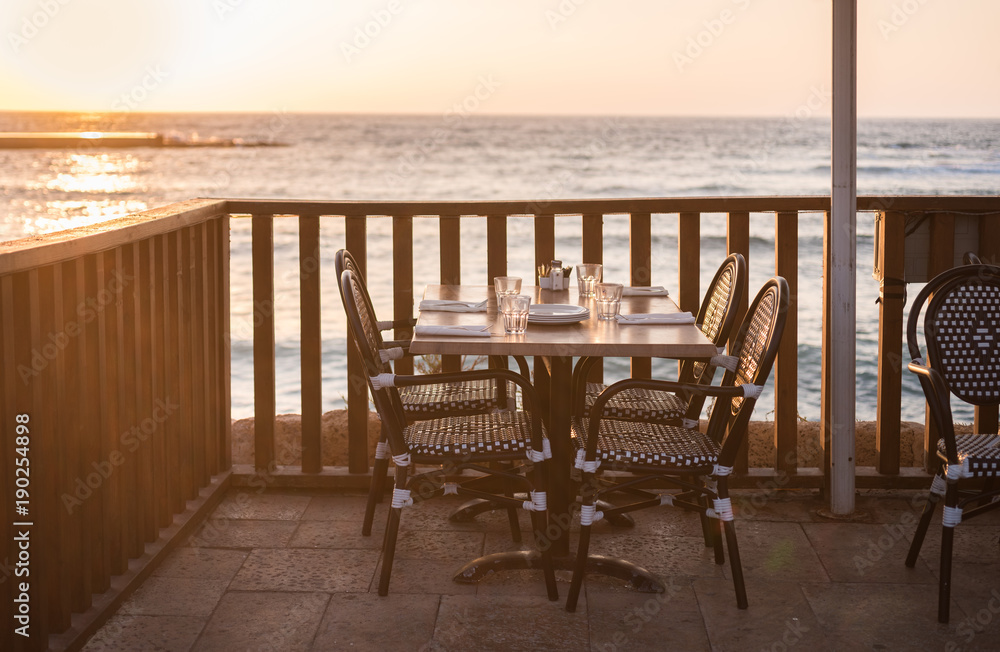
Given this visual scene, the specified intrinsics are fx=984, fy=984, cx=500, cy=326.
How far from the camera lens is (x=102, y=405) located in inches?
102

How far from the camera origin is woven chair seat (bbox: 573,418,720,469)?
2678mm

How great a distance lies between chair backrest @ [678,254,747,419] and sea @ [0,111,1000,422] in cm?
483

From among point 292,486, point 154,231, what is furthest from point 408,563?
point 154,231

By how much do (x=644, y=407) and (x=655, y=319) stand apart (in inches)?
18.6

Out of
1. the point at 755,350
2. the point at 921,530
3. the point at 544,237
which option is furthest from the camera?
the point at 544,237

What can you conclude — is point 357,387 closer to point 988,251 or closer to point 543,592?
point 543,592

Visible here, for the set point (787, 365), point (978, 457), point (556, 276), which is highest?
point (556, 276)

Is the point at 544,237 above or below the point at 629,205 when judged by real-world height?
below

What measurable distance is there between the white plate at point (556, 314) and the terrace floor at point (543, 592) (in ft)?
2.57

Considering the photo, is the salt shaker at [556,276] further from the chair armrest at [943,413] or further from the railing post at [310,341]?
the chair armrest at [943,413]

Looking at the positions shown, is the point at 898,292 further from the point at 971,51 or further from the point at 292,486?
the point at 292,486

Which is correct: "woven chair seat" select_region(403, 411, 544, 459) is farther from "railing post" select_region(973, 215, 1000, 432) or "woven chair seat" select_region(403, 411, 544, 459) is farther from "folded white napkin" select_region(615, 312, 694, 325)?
"railing post" select_region(973, 215, 1000, 432)

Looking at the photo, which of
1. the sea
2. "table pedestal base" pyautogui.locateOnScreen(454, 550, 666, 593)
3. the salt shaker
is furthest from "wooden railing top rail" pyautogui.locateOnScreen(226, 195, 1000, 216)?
the sea

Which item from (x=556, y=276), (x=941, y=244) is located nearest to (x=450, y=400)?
(x=556, y=276)
